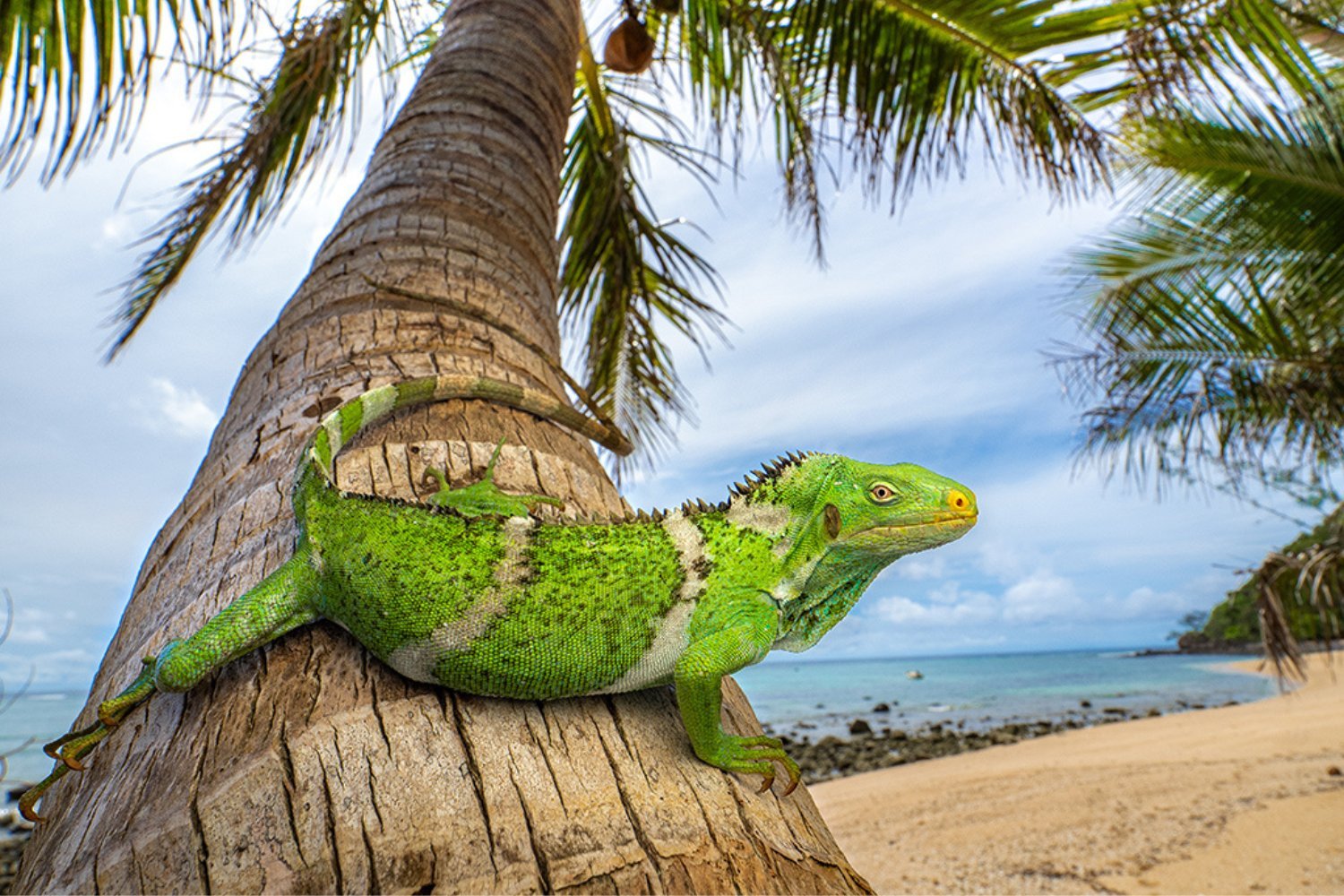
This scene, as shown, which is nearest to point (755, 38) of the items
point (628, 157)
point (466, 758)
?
point (628, 157)

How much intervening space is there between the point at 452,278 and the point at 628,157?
5.25 meters

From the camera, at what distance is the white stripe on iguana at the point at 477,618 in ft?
6.32

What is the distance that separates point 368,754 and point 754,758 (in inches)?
33.6

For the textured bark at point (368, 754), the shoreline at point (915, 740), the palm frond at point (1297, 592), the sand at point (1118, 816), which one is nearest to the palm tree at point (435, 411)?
the textured bark at point (368, 754)

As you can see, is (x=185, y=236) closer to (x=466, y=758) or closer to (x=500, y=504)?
(x=500, y=504)

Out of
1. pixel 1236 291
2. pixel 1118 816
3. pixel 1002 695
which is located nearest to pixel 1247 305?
pixel 1236 291

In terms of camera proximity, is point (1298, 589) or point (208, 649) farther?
point (1298, 589)

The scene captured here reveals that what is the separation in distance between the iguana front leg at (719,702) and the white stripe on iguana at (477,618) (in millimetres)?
471

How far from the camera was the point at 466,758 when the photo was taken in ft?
5.52

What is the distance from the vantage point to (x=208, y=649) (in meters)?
1.91

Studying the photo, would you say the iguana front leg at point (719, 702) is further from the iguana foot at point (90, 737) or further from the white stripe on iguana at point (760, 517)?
the iguana foot at point (90, 737)

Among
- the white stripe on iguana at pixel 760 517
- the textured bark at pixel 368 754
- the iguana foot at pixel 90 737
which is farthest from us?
the white stripe on iguana at pixel 760 517

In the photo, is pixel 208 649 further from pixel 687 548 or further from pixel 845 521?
pixel 845 521

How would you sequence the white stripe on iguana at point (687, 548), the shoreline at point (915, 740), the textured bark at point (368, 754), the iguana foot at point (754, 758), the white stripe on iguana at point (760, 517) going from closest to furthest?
1. the textured bark at point (368, 754)
2. the iguana foot at point (754, 758)
3. the white stripe on iguana at point (687, 548)
4. the white stripe on iguana at point (760, 517)
5. the shoreline at point (915, 740)
